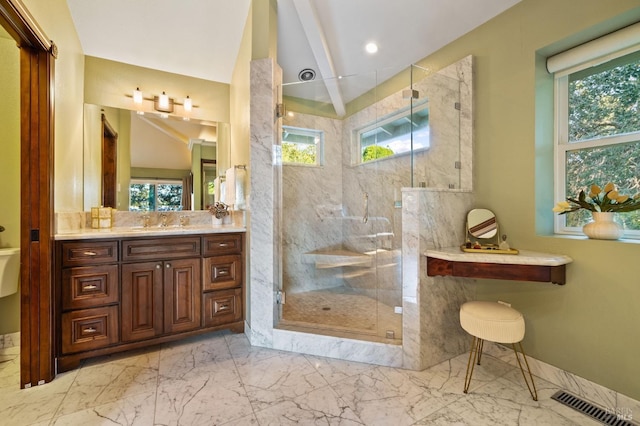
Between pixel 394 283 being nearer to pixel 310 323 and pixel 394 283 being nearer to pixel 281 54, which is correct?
pixel 310 323

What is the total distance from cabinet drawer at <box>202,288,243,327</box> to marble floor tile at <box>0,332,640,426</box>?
0.30 m

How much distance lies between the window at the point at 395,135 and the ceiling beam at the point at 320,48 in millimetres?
444

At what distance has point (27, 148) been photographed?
1760 mm

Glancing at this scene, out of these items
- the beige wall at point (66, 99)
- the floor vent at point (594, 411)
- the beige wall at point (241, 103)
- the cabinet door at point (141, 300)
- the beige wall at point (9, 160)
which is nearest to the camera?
the floor vent at point (594, 411)

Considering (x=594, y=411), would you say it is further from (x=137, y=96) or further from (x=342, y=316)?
(x=137, y=96)

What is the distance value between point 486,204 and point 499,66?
108 cm

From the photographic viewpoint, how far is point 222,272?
8.11 feet

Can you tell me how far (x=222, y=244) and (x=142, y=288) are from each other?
671mm

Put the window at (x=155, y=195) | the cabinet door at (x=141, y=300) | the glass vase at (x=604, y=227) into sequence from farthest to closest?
the window at (x=155, y=195)
the cabinet door at (x=141, y=300)
the glass vase at (x=604, y=227)

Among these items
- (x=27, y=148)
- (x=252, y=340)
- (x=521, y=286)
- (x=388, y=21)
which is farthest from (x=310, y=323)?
(x=388, y=21)

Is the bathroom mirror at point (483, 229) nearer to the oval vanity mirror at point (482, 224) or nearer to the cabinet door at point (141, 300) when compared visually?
the oval vanity mirror at point (482, 224)

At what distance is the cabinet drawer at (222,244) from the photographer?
7.89ft

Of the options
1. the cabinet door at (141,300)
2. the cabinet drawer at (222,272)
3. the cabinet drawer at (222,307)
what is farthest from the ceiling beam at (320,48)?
the cabinet door at (141,300)

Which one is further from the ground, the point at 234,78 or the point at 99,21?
the point at 99,21
